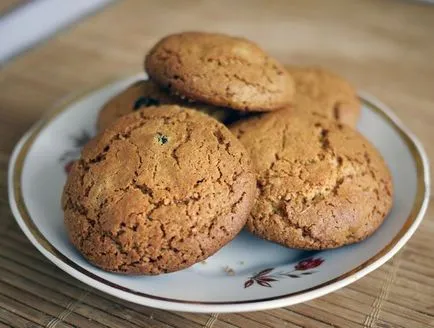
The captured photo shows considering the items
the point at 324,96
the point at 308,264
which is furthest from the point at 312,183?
the point at 324,96

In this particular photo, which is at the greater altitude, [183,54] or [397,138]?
[183,54]

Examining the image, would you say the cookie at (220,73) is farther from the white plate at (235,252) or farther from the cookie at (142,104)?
the white plate at (235,252)

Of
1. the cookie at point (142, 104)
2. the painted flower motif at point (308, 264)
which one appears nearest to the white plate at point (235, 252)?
the painted flower motif at point (308, 264)

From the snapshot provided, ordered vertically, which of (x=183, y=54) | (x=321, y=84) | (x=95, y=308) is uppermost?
(x=183, y=54)

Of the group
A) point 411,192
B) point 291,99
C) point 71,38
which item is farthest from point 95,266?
point 71,38

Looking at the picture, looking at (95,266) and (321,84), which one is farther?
(321,84)

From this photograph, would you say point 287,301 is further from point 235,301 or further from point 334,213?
point 334,213

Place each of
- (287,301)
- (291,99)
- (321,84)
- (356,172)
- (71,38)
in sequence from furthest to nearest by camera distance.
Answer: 1. (71,38)
2. (321,84)
3. (291,99)
4. (356,172)
5. (287,301)
